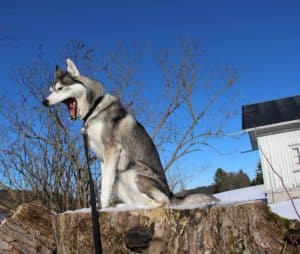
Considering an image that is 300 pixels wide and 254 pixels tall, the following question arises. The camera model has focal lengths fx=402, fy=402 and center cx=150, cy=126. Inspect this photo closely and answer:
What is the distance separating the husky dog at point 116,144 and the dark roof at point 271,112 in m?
15.9

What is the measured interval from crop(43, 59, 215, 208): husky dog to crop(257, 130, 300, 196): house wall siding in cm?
1580

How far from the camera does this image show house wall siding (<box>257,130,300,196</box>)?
19.7 m

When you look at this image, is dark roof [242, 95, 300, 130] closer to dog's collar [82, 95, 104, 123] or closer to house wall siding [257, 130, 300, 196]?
house wall siding [257, 130, 300, 196]

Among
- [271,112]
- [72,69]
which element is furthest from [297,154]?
[72,69]

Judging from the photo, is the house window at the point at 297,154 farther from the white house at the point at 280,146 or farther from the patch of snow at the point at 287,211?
the patch of snow at the point at 287,211

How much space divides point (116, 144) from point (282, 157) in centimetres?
1674

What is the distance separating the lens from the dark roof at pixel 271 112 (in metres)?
20.0

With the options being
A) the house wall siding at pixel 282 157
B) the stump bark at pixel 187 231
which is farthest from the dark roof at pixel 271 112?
the stump bark at pixel 187 231

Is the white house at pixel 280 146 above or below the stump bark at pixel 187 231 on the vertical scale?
above

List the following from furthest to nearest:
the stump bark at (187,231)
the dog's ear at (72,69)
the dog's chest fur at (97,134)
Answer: the dog's ear at (72,69), the dog's chest fur at (97,134), the stump bark at (187,231)

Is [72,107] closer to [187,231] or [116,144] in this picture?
[116,144]

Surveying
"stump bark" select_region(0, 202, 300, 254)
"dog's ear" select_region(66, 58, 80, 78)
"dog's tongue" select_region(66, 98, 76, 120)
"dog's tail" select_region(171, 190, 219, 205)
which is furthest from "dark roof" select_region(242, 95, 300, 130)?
"stump bark" select_region(0, 202, 300, 254)

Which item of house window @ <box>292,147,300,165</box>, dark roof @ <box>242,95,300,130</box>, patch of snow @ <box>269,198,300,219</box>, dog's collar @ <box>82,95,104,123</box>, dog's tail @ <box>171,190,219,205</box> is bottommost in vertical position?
patch of snow @ <box>269,198,300,219</box>

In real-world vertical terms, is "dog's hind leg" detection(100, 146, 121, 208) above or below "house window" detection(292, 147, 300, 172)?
below
